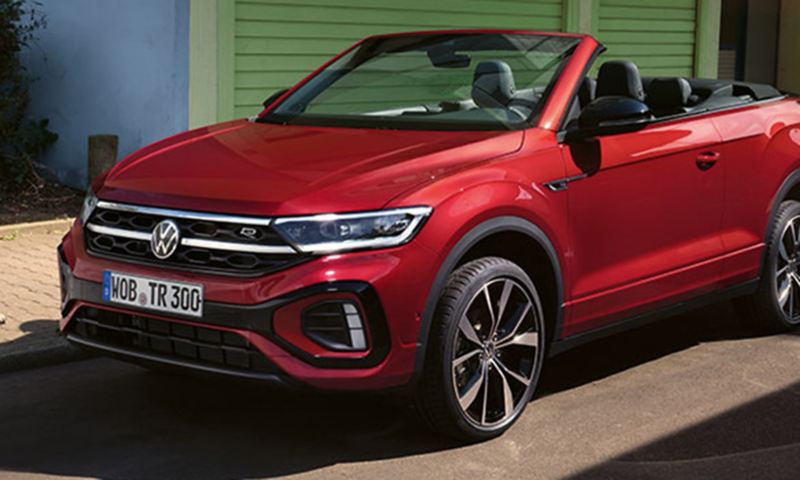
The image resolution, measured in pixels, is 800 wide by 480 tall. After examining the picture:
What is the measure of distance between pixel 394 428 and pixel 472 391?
44 cm

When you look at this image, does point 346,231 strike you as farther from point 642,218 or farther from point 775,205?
point 775,205

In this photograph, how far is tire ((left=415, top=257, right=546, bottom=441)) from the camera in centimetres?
512

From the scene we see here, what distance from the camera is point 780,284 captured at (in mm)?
7312

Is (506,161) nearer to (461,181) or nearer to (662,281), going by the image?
(461,181)

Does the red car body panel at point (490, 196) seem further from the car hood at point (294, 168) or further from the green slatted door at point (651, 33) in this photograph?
the green slatted door at point (651, 33)

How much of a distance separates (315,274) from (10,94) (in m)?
7.61

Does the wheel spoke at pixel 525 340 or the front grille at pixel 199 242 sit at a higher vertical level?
the front grille at pixel 199 242

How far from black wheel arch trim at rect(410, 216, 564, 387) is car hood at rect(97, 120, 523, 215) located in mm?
259

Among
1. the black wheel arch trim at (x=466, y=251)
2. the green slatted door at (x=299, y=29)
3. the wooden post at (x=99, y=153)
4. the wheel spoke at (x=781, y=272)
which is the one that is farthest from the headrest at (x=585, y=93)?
the green slatted door at (x=299, y=29)

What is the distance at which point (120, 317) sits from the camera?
5250 mm

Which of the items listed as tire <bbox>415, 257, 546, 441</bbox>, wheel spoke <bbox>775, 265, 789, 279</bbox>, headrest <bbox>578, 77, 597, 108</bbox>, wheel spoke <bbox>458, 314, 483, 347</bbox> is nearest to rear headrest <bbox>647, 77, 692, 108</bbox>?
headrest <bbox>578, 77, 597, 108</bbox>

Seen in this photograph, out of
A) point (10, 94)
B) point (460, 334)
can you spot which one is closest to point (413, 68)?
point (460, 334)

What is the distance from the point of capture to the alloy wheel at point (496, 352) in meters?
5.28

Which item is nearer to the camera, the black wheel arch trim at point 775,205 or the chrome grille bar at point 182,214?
the chrome grille bar at point 182,214
